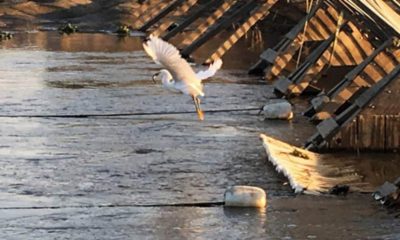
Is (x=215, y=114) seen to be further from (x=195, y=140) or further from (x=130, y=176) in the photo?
(x=130, y=176)

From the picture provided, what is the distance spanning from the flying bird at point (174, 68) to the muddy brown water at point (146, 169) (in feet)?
5.04

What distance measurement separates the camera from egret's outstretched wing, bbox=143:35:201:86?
36.5 feet

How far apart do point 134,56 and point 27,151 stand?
15488 mm

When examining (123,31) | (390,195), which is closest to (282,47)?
(390,195)

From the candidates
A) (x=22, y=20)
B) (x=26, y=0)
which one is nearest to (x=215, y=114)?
(x=22, y=20)

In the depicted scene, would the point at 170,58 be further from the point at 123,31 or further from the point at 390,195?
the point at 123,31

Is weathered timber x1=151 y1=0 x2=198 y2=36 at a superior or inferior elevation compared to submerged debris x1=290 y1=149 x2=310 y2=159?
superior

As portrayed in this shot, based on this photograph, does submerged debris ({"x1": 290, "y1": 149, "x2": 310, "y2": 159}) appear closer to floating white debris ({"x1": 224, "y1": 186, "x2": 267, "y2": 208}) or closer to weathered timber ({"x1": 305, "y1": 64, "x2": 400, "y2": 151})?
weathered timber ({"x1": 305, "y1": 64, "x2": 400, "y2": 151})

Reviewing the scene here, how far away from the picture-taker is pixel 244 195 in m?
13.2

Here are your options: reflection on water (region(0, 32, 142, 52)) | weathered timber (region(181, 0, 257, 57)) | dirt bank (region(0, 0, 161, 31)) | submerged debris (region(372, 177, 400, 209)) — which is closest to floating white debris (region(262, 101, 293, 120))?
submerged debris (region(372, 177, 400, 209))

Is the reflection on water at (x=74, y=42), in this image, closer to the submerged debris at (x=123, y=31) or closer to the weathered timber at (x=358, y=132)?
the submerged debris at (x=123, y=31)

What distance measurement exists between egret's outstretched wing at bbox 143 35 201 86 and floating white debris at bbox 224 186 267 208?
5.89ft

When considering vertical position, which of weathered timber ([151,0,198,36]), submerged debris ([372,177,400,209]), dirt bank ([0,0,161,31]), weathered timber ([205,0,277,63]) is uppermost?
dirt bank ([0,0,161,31])

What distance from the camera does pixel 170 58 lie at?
11.4 meters
